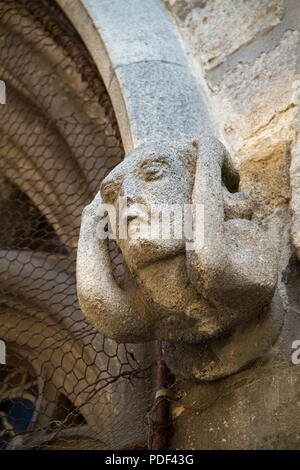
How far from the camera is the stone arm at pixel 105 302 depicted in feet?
3.61

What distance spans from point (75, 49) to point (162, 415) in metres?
1.17

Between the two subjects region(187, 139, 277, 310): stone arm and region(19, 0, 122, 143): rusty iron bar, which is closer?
region(187, 139, 277, 310): stone arm

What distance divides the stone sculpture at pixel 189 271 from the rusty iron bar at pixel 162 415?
0.12 metres

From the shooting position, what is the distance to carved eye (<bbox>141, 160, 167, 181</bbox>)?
109 cm

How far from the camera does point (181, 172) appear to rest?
44.1 inches

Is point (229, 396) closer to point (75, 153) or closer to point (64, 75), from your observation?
point (75, 153)

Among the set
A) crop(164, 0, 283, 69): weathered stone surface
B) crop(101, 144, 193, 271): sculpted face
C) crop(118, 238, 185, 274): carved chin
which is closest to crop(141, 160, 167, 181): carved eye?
crop(101, 144, 193, 271): sculpted face

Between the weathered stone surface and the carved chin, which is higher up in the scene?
the weathered stone surface

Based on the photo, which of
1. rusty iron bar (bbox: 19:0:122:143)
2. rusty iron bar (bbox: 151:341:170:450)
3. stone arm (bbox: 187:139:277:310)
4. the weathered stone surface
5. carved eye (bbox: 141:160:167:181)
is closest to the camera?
stone arm (bbox: 187:139:277:310)

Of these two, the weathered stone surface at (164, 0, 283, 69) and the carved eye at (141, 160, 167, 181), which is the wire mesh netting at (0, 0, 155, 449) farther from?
the carved eye at (141, 160, 167, 181)

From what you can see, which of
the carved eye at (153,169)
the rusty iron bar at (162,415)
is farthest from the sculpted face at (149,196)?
the rusty iron bar at (162,415)

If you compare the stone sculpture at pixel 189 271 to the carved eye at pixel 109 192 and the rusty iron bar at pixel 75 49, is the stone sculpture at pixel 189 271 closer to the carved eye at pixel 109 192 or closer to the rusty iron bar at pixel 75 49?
the carved eye at pixel 109 192

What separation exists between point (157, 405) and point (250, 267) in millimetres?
440

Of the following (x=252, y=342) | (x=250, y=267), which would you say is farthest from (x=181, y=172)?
(x=252, y=342)
